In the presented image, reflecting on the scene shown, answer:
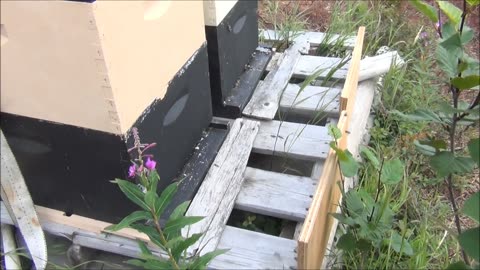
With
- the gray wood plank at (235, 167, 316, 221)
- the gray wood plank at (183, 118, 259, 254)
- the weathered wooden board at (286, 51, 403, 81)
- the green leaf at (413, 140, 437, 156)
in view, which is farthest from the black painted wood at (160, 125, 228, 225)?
the green leaf at (413, 140, 437, 156)

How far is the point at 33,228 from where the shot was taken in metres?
1.38

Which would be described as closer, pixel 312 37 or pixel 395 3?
pixel 312 37

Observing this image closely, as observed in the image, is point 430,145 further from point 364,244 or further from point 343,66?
point 343,66

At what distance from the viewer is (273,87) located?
1.95 meters

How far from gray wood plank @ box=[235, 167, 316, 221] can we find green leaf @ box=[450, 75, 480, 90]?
2.20 feet

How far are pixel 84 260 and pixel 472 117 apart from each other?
1099 mm

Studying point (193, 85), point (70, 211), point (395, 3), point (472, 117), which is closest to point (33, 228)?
point (70, 211)

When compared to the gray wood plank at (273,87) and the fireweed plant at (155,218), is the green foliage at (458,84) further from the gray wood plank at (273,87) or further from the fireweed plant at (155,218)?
the gray wood plank at (273,87)

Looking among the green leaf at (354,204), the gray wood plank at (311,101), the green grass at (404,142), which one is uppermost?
the green leaf at (354,204)

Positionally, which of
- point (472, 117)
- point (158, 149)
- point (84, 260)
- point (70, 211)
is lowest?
point (84, 260)

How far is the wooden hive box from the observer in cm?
101

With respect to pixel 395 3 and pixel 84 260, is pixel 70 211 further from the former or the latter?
pixel 395 3

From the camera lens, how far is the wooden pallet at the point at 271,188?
51.6 inches

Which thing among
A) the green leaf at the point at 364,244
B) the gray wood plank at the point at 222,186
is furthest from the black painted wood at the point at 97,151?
the green leaf at the point at 364,244
